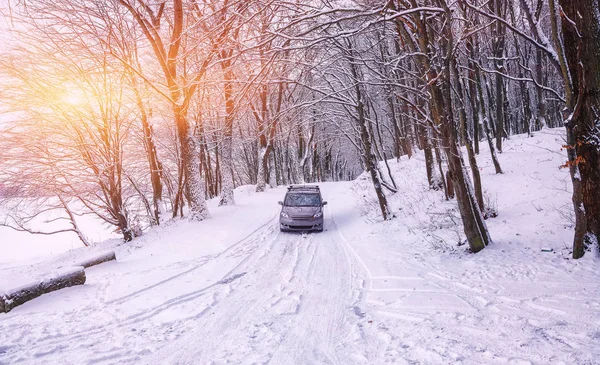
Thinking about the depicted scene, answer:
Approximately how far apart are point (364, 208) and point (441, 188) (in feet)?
11.8

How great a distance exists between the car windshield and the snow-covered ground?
11.0 ft

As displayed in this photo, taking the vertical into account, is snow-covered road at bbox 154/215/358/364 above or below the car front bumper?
below

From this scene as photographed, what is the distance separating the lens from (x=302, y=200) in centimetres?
1348

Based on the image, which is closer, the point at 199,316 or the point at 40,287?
the point at 199,316

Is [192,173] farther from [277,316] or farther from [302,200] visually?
[277,316]

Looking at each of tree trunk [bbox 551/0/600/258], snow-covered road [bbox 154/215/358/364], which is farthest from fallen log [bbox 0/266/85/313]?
tree trunk [bbox 551/0/600/258]

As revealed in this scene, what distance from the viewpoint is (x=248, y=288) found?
21.1 feet

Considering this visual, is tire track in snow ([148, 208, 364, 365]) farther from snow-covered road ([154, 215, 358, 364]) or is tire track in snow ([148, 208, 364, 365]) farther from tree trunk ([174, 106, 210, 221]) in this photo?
tree trunk ([174, 106, 210, 221])

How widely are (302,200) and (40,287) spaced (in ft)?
29.6

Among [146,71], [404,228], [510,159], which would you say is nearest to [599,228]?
[404,228]

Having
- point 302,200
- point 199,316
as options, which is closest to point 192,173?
point 302,200

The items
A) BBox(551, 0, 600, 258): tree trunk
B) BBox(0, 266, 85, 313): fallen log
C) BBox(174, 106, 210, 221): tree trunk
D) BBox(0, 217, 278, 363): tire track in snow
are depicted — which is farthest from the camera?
BBox(174, 106, 210, 221): tree trunk

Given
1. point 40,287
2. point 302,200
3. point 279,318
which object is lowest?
point 279,318

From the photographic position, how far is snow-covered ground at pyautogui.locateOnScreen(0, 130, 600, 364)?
3.83 meters
